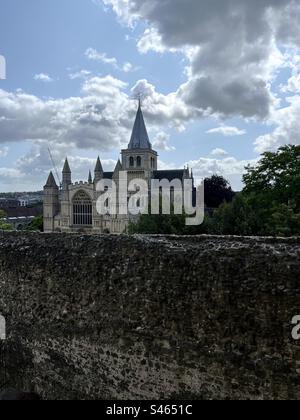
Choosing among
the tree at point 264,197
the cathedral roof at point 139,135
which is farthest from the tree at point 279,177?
the cathedral roof at point 139,135

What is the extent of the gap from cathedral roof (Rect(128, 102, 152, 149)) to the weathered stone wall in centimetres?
8271

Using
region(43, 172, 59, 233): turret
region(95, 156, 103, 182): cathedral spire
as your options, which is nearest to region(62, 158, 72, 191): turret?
region(43, 172, 59, 233): turret

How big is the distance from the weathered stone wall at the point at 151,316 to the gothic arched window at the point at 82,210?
72955 millimetres

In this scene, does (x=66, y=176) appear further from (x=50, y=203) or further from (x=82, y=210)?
(x=82, y=210)

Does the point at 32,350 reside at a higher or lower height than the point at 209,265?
lower

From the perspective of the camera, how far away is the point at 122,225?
79188 mm

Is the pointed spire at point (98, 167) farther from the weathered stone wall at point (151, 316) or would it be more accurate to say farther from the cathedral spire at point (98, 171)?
the weathered stone wall at point (151, 316)

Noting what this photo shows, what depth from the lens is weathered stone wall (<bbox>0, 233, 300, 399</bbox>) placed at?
24.0 ft

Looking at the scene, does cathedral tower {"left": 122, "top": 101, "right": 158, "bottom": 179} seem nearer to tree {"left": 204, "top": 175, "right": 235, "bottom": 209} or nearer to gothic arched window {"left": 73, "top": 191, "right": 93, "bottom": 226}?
gothic arched window {"left": 73, "top": 191, "right": 93, "bottom": 226}

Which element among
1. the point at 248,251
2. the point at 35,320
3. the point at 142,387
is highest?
the point at 248,251

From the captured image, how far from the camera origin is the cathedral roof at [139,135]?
93.6 meters

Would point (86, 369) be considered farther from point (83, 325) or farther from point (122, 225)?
point (122, 225)
